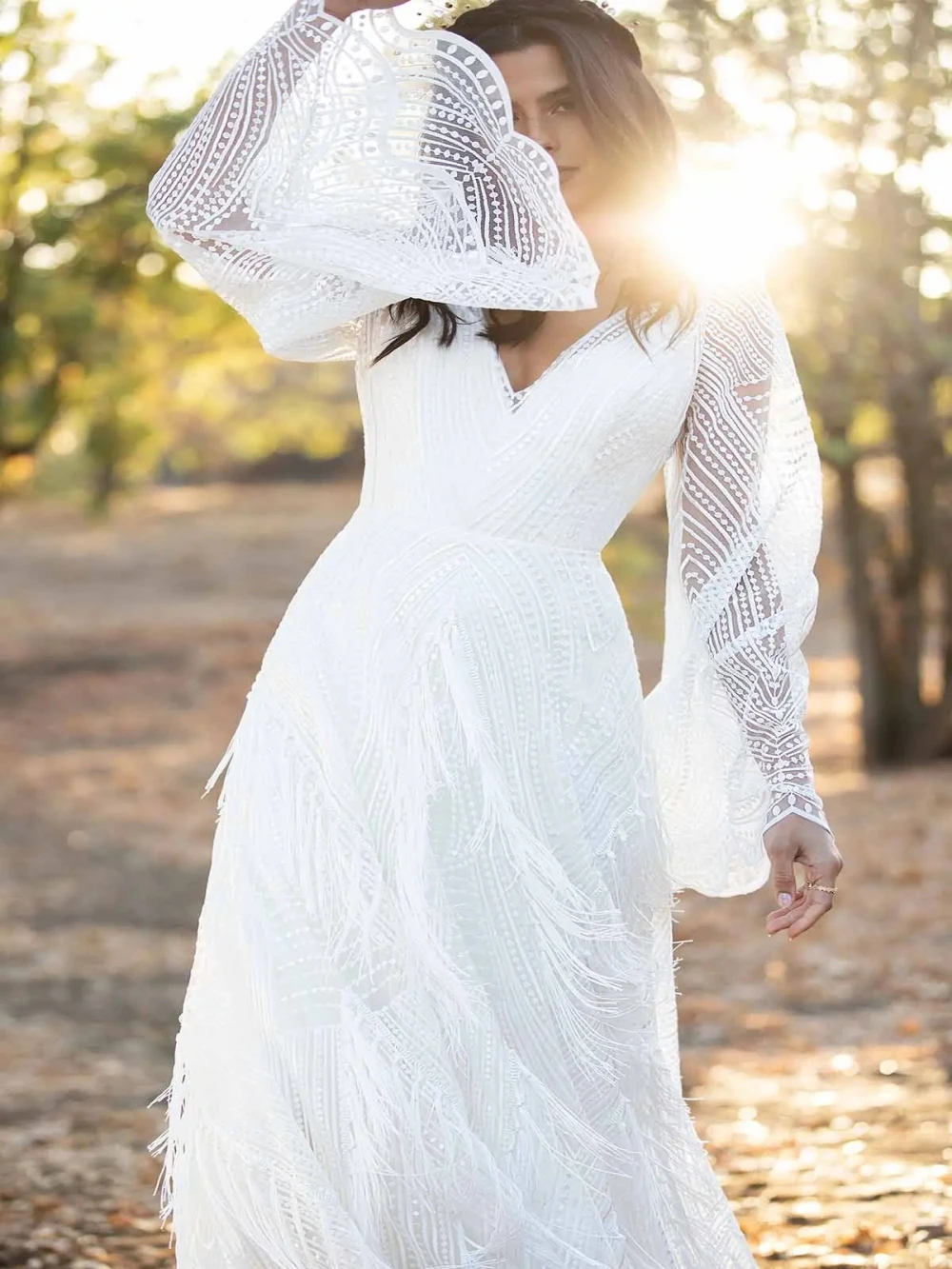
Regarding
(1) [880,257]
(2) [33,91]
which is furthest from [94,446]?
(1) [880,257]

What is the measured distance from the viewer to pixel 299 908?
2.31 m

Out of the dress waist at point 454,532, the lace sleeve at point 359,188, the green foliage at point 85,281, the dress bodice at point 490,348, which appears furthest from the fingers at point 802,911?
the green foliage at point 85,281

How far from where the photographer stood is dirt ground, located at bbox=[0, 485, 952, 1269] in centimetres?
429

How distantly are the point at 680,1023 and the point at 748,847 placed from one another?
167 inches

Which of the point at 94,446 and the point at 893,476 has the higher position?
the point at 893,476

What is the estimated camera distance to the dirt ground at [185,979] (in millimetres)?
4287

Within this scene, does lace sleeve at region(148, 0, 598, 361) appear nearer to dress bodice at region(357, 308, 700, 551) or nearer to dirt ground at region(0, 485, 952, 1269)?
dress bodice at region(357, 308, 700, 551)

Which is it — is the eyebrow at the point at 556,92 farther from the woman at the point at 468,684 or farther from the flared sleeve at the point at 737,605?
the flared sleeve at the point at 737,605

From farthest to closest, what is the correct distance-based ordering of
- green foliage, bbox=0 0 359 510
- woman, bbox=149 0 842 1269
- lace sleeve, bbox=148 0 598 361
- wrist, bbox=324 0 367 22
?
1. green foliage, bbox=0 0 359 510
2. wrist, bbox=324 0 367 22
3. lace sleeve, bbox=148 0 598 361
4. woman, bbox=149 0 842 1269

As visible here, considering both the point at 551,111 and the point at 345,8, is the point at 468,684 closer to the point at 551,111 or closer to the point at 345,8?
the point at 551,111

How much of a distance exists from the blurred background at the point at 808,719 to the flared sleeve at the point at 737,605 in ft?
0.55

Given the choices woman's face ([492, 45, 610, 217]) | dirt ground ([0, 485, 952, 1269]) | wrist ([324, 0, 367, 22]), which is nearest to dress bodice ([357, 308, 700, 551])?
woman's face ([492, 45, 610, 217])

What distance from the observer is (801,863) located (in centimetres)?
251

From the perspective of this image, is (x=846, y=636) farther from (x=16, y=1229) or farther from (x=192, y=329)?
(x=16, y=1229)
